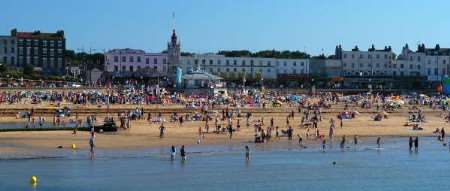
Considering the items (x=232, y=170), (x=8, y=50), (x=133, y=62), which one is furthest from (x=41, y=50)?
(x=232, y=170)

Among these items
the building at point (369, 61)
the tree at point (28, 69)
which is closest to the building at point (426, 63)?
the building at point (369, 61)

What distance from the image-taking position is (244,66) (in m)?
114

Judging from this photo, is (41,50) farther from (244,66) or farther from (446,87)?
(446,87)

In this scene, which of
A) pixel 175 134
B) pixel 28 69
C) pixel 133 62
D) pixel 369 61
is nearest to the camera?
pixel 175 134

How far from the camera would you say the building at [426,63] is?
11800 cm

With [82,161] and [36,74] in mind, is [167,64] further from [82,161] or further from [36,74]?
[82,161]

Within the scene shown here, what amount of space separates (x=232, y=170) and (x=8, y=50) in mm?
82840

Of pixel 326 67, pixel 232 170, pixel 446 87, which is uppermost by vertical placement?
pixel 326 67

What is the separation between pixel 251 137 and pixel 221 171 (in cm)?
1373

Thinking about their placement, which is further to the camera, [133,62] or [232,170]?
[133,62]

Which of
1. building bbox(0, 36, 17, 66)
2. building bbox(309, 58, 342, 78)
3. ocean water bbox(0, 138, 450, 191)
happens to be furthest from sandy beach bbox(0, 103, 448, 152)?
building bbox(309, 58, 342, 78)

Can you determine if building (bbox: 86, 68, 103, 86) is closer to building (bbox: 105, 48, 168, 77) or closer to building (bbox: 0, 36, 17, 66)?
building (bbox: 105, 48, 168, 77)

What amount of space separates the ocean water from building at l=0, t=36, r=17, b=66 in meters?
73.8

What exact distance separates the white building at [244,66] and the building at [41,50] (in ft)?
56.1
